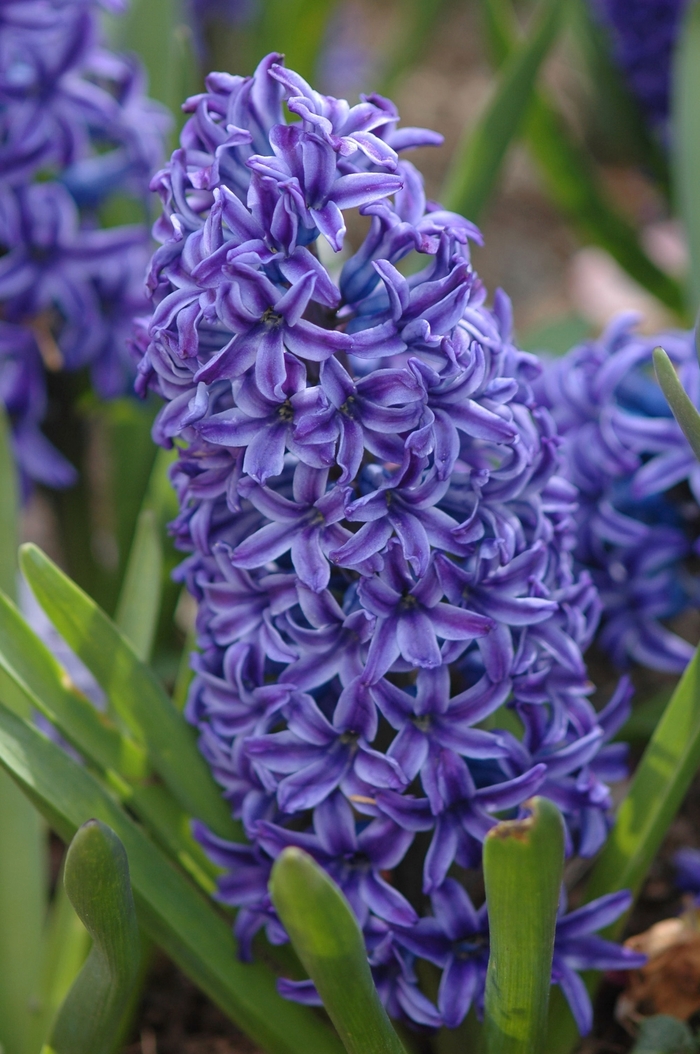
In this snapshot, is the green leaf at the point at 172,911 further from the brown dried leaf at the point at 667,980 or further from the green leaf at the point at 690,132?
the green leaf at the point at 690,132

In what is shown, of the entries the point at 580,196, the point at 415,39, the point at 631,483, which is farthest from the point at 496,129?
the point at 415,39

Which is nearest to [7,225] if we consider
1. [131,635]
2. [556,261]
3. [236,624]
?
[131,635]

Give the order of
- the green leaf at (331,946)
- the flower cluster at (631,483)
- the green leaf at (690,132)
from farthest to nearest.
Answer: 1. the green leaf at (690,132)
2. the flower cluster at (631,483)
3. the green leaf at (331,946)

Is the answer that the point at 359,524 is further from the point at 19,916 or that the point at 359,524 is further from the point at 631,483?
the point at 19,916

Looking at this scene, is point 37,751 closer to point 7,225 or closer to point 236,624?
point 236,624

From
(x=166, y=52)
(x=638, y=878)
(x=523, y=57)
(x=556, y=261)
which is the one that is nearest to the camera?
(x=638, y=878)

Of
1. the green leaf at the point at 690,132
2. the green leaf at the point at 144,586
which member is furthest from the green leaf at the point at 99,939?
the green leaf at the point at 690,132
